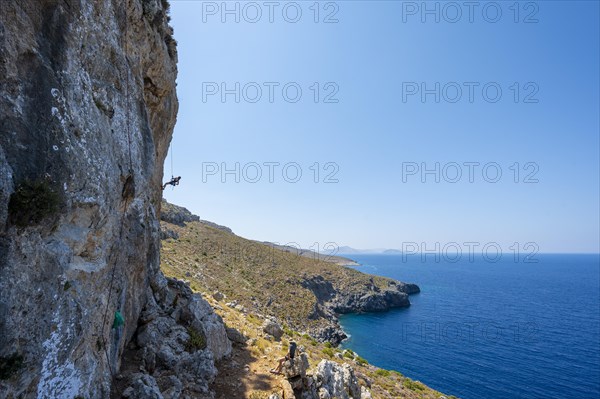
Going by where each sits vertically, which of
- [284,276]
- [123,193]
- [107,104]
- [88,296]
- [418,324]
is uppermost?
[107,104]

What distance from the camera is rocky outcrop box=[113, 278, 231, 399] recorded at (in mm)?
11469

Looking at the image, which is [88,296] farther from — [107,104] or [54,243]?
[107,104]

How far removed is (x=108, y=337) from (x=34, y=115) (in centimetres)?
698

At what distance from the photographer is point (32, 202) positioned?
6.96 metres

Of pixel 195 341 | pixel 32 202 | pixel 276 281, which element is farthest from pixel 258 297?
pixel 32 202

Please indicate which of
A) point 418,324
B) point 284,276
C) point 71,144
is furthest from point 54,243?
point 418,324

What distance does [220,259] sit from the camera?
228 feet

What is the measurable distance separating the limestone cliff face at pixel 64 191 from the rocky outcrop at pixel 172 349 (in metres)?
1.58

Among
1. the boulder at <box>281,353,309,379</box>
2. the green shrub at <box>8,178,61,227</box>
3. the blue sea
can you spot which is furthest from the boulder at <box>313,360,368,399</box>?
the blue sea

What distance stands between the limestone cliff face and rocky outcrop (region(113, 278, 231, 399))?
1576mm

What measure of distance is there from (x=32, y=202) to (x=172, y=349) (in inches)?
386

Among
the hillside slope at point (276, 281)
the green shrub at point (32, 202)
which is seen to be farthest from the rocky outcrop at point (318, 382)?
the hillside slope at point (276, 281)

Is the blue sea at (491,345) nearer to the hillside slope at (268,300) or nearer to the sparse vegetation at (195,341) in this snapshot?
the hillside slope at (268,300)

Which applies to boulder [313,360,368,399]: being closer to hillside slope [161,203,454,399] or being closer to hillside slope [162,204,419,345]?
hillside slope [161,203,454,399]
